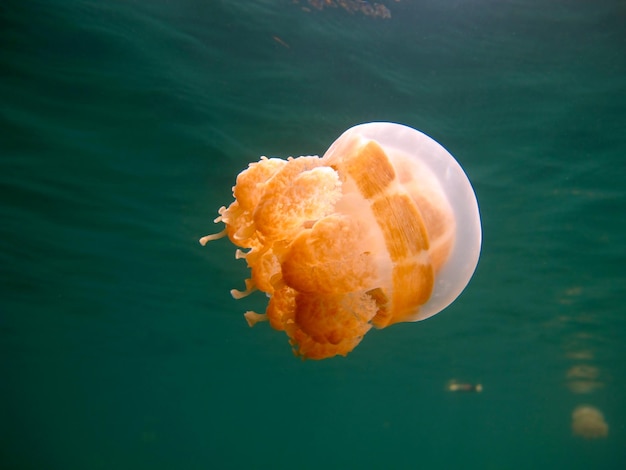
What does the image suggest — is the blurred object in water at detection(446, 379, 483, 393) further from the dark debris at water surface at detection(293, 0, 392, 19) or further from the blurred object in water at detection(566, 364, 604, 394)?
the dark debris at water surface at detection(293, 0, 392, 19)

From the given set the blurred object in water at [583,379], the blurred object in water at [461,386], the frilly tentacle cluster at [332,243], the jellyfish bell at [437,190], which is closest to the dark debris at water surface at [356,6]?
the jellyfish bell at [437,190]

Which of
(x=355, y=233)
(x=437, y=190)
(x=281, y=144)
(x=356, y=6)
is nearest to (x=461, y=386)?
(x=281, y=144)

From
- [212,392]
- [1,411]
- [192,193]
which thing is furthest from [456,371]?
[1,411]

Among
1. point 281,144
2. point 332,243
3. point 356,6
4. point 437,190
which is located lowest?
point 281,144

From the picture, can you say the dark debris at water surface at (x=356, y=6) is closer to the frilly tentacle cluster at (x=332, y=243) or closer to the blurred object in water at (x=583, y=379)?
the frilly tentacle cluster at (x=332, y=243)

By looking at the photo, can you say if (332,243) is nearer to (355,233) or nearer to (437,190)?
(355,233)
